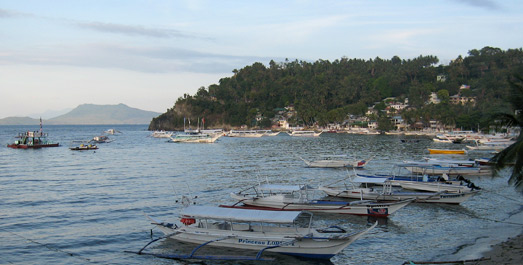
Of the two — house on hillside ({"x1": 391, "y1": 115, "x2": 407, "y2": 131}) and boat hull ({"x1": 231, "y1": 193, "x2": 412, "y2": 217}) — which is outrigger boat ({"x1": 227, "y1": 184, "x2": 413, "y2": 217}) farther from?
house on hillside ({"x1": 391, "y1": 115, "x2": 407, "y2": 131})

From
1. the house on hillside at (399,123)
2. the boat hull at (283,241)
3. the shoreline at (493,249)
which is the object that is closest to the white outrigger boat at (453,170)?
the shoreline at (493,249)

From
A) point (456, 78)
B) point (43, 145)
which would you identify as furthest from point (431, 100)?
point (43, 145)

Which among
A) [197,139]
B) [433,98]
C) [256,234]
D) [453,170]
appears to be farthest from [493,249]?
[433,98]

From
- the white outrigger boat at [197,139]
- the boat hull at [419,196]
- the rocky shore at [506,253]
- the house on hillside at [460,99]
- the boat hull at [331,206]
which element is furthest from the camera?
the house on hillside at [460,99]

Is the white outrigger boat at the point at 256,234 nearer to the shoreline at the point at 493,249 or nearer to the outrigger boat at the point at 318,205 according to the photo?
the shoreline at the point at 493,249

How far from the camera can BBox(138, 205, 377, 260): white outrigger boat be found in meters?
19.0

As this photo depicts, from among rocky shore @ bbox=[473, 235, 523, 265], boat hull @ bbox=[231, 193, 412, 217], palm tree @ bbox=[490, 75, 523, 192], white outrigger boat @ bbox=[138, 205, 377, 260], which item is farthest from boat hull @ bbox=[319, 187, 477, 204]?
white outrigger boat @ bbox=[138, 205, 377, 260]

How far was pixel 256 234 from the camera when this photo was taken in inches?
780

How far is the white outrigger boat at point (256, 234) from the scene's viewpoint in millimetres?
19031

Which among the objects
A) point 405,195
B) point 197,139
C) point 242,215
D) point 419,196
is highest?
point 197,139

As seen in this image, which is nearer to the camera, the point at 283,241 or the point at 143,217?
the point at 283,241

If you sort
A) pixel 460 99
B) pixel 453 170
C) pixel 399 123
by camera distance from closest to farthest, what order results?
pixel 453 170 → pixel 399 123 → pixel 460 99

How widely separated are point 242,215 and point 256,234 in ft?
3.42

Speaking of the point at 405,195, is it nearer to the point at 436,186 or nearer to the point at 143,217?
the point at 436,186
